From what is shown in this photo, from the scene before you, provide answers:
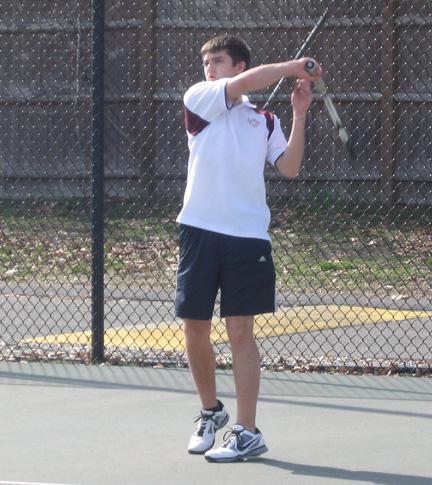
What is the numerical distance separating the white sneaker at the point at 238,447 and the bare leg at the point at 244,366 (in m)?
0.04

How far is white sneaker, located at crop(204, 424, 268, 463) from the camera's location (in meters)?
5.44

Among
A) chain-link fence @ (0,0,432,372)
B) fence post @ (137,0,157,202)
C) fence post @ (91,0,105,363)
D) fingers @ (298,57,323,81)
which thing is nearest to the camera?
fingers @ (298,57,323,81)

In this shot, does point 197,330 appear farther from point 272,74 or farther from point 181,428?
point 272,74

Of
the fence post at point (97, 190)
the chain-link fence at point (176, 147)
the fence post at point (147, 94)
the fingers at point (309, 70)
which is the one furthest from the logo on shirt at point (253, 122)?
the fence post at point (147, 94)

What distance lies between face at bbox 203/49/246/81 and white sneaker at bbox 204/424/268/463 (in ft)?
4.76

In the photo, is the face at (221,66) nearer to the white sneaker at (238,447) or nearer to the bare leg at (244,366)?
the bare leg at (244,366)

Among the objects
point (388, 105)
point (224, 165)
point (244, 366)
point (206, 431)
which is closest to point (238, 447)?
point (206, 431)

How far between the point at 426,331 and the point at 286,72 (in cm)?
401

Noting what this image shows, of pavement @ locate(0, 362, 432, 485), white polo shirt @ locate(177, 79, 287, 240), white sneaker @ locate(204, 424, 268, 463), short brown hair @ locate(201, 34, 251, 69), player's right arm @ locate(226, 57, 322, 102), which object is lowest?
pavement @ locate(0, 362, 432, 485)

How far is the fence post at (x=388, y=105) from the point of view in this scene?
546 inches

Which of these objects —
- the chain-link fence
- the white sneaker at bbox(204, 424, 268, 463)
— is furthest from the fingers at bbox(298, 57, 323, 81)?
the chain-link fence

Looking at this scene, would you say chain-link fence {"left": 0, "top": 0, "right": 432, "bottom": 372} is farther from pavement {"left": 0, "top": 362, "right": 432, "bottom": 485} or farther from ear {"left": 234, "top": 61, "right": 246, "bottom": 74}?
ear {"left": 234, "top": 61, "right": 246, "bottom": 74}

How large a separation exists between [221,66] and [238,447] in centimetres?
157

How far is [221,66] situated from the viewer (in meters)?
5.50
